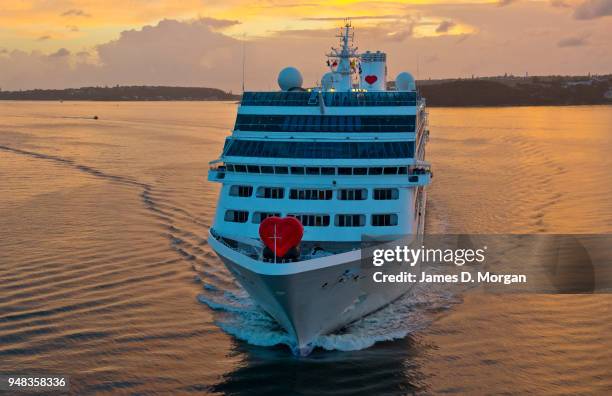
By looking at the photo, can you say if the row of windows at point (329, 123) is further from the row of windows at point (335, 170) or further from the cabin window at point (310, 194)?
the cabin window at point (310, 194)

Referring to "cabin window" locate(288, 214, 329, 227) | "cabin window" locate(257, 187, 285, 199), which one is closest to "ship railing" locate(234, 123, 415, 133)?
"cabin window" locate(257, 187, 285, 199)

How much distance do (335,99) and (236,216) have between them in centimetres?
765

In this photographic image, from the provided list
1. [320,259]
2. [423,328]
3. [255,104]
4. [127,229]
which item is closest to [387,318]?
[423,328]

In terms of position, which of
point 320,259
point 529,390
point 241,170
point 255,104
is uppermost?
point 255,104

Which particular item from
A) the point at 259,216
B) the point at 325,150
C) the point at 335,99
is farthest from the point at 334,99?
the point at 259,216

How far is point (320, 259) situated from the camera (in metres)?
25.0

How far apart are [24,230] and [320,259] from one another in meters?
26.6

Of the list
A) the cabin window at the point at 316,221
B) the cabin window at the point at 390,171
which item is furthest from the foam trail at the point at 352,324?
the cabin window at the point at 390,171

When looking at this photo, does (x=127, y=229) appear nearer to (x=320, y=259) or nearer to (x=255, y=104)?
(x=255, y=104)

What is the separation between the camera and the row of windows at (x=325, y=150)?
30.1m

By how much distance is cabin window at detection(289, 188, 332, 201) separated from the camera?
95.5 ft

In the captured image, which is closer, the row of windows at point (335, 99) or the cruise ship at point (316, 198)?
the cruise ship at point (316, 198)

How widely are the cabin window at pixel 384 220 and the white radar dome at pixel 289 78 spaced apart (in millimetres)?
10651

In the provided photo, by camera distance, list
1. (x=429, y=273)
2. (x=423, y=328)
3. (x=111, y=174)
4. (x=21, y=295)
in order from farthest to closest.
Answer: (x=111, y=174) → (x=429, y=273) → (x=21, y=295) → (x=423, y=328)
